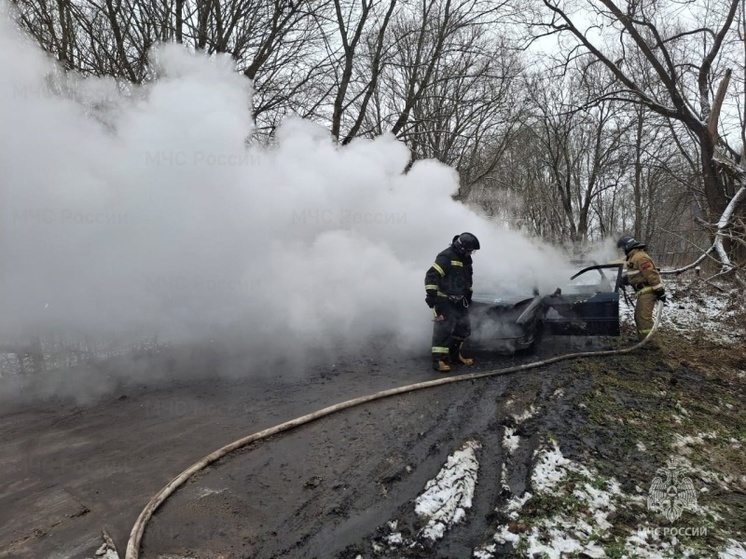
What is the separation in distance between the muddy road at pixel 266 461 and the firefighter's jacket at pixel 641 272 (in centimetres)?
255

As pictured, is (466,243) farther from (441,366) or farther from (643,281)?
(643,281)

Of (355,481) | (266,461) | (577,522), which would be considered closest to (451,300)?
(355,481)

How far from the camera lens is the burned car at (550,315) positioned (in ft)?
22.8

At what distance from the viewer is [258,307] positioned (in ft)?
25.0

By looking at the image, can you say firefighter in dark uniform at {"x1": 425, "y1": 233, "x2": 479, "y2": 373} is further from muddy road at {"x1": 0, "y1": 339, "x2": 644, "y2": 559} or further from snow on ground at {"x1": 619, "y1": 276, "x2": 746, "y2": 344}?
snow on ground at {"x1": 619, "y1": 276, "x2": 746, "y2": 344}

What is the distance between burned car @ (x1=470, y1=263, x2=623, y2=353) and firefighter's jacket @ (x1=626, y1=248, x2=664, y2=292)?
0.27 metres

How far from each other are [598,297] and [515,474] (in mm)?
4532

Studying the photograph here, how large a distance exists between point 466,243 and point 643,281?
3409 millimetres

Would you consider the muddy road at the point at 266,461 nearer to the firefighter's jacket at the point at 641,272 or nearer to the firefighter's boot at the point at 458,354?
the firefighter's boot at the point at 458,354

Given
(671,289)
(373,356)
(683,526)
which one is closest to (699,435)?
(683,526)

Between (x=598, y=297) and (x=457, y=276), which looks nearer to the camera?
(x=457, y=276)

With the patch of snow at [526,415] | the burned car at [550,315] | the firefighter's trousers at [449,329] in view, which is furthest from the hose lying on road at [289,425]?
the patch of snow at [526,415]

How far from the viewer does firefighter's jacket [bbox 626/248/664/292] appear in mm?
7516

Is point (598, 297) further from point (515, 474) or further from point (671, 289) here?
point (671, 289)
